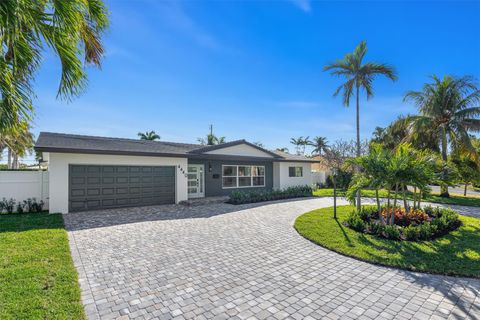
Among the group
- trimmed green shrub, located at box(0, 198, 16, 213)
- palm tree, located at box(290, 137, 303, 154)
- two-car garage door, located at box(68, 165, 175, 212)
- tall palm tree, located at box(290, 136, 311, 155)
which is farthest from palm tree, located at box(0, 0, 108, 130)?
→ palm tree, located at box(290, 137, 303, 154)

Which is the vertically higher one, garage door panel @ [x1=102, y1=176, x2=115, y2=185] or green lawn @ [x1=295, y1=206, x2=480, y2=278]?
garage door panel @ [x1=102, y1=176, x2=115, y2=185]

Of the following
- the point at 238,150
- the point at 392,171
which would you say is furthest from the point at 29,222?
the point at 392,171

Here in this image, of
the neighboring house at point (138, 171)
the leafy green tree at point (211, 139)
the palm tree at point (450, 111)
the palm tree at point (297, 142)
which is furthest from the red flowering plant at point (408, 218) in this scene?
the palm tree at point (297, 142)

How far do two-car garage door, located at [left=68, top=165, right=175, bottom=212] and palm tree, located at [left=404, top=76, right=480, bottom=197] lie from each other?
16.5 metres

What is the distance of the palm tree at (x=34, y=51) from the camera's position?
2857 millimetres

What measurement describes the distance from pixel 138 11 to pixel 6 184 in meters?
9.05

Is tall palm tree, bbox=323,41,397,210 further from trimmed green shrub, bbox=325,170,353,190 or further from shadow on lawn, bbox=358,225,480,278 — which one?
trimmed green shrub, bbox=325,170,353,190

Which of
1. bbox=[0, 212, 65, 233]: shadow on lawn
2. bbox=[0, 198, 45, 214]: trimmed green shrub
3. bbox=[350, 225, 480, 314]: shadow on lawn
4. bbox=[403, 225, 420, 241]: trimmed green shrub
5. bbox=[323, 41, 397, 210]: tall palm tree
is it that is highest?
bbox=[323, 41, 397, 210]: tall palm tree

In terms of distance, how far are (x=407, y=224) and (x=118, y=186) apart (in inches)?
460

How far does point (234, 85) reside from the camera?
1496 cm

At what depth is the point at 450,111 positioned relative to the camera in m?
16.3

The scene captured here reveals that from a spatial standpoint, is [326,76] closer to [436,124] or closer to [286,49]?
[286,49]

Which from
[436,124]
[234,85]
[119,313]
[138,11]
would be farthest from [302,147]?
[119,313]

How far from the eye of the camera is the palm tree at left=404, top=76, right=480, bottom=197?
15586 millimetres
